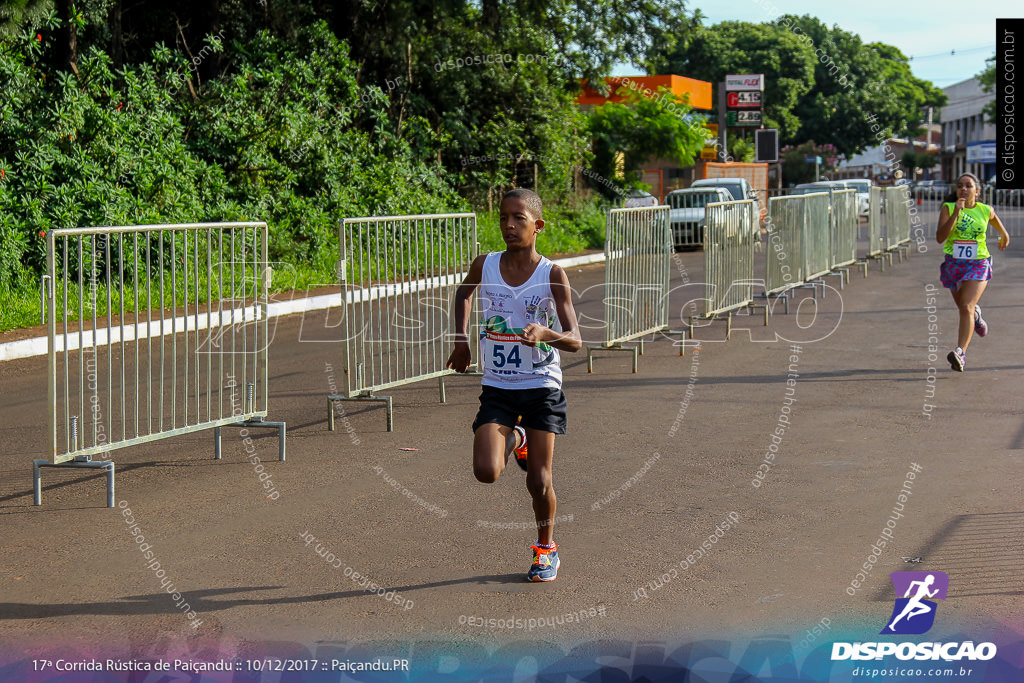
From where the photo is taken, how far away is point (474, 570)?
5.39 meters

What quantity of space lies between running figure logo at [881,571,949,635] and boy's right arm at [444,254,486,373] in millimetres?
2135

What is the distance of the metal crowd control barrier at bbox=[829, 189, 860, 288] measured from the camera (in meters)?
20.5

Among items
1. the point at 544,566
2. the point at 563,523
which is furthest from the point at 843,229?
the point at 544,566

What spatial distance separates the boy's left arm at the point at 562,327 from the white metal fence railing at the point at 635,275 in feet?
19.9

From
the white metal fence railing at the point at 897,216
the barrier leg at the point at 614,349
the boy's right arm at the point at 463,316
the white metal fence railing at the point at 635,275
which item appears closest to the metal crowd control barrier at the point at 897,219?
the white metal fence railing at the point at 897,216

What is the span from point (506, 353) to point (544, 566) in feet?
3.15

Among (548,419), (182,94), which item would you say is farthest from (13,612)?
(182,94)

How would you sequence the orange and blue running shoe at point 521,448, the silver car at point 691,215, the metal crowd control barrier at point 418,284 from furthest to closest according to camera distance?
1. the silver car at point 691,215
2. the metal crowd control barrier at point 418,284
3. the orange and blue running shoe at point 521,448

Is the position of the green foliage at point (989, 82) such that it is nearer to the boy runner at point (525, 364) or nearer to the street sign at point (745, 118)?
the street sign at point (745, 118)

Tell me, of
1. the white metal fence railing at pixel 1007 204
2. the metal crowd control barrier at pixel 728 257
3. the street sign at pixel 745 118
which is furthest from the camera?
the street sign at pixel 745 118

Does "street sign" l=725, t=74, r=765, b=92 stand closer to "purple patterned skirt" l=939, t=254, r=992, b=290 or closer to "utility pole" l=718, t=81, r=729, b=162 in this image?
"utility pole" l=718, t=81, r=729, b=162

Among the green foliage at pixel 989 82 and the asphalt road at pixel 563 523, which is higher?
the green foliage at pixel 989 82

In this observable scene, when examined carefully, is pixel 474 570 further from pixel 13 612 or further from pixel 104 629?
pixel 13 612

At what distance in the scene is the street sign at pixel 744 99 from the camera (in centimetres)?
4847
